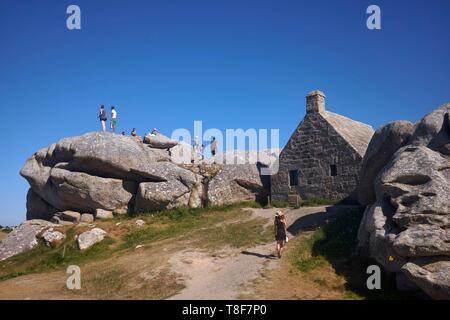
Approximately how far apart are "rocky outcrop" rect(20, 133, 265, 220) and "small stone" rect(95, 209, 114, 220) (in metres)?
0.08

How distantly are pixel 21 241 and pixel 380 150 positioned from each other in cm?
1858

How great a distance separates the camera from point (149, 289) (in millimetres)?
12289

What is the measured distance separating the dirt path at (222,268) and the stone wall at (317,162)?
→ 539cm

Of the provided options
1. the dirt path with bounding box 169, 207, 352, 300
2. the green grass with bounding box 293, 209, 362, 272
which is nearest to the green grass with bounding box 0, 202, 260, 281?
the dirt path with bounding box 169, 207, 352, 300

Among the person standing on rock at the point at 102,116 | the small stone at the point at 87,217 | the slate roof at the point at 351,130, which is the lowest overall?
the small stone at the point at 87,217

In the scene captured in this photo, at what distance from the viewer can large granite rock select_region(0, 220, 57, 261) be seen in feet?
65.8

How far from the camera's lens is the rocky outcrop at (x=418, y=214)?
399 inches

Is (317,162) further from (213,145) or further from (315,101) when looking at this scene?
(213,145)

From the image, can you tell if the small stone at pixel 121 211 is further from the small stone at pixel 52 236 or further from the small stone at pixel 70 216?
the small stone at pixel 52 236

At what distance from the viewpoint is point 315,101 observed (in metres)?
24.7

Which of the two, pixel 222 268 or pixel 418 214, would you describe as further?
pixel 222 268

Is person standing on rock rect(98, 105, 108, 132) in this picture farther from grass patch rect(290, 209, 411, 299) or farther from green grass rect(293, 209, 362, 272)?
green grass rect(293, 209, 362, 272)

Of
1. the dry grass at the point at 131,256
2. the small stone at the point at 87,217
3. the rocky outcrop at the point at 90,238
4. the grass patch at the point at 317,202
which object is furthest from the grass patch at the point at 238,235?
the small stone at the point at 87,217

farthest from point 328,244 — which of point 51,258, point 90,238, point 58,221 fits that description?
point 58,221
